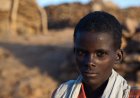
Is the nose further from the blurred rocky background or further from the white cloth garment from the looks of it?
the blurred rocky background

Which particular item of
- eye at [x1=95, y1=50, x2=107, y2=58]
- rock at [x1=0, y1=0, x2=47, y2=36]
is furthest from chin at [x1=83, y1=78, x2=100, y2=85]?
rock at [x1=0, y1=0, x2=47, y2=36]

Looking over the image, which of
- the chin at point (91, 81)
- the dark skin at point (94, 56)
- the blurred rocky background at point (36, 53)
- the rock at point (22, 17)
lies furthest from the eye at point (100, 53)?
the rock at point (22, 17)

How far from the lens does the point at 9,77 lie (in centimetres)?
1140

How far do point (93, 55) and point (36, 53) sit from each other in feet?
35.6

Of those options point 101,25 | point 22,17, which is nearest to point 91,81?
point 101,25

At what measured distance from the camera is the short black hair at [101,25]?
2521 millimetres

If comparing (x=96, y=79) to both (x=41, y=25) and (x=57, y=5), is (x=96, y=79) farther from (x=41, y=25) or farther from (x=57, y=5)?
(x=57, y=5)

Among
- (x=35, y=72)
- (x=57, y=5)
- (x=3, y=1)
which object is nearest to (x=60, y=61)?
(x=35, y=72)

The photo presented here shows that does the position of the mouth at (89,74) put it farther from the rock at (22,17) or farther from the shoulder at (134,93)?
the rock at (22,17)

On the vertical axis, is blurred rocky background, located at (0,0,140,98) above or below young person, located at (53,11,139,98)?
below

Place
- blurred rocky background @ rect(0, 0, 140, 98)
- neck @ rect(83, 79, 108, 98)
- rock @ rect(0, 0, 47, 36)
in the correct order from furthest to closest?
rock @ rect(0, 0, 47, 36) → blurred rocky background @ rect(0, 0, 140, 98) → neck @ rect(83, 79, 108, 98)

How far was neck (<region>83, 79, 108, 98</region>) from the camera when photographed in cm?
260

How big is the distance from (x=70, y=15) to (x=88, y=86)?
18832 mm

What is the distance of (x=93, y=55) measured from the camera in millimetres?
2510
